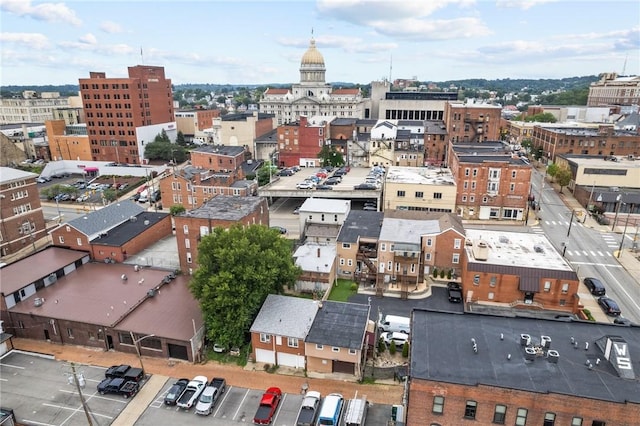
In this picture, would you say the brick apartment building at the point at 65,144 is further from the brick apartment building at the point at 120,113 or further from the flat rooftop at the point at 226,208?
the flat rooftop at the point at 226,208

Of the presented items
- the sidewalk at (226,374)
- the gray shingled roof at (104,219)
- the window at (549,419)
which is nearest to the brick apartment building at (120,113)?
the gray shingled roof at (104,219)

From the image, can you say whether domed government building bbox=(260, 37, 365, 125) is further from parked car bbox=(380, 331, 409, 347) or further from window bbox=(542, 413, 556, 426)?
window bbox=(542, 413, 556, 426)

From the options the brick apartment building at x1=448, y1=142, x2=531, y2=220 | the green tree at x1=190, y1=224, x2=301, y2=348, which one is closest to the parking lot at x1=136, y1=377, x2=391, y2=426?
the green tree at x1=190, y1=224, x2=301, y2=348

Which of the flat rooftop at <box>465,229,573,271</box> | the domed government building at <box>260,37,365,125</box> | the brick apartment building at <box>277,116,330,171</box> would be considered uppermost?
the domed government building at <box>260,37,365,125</box>

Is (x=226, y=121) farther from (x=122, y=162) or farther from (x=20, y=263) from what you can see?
(x=20, y=263)

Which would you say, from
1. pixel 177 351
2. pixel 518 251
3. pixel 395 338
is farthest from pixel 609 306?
pixel 177 351

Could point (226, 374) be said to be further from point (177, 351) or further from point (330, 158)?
point (330, 158)
